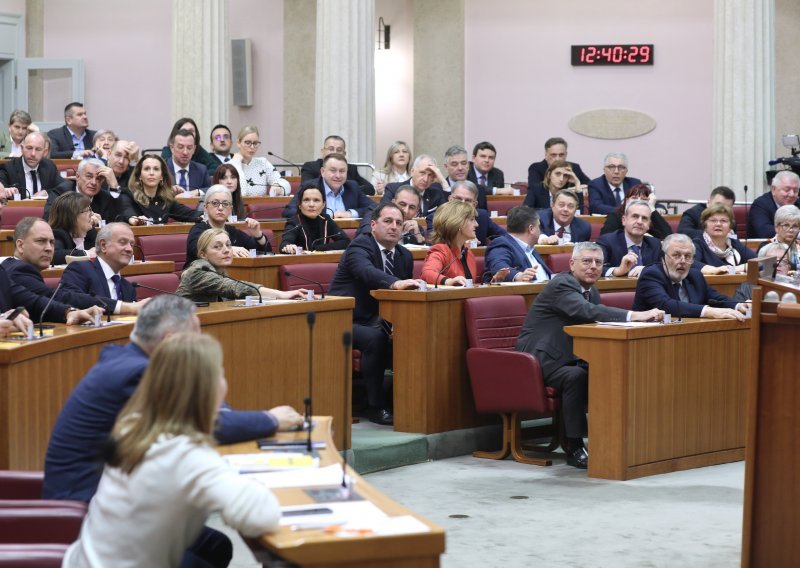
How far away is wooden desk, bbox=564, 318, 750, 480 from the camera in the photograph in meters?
6.20

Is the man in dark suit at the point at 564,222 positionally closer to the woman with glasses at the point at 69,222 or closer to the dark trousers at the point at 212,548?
the woman with glasses at the point at 69,222

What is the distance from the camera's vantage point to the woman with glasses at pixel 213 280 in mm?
6160

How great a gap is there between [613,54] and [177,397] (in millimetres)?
11876

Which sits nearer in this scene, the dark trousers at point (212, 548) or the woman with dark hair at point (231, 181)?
the dark trousers at point (212, 548)

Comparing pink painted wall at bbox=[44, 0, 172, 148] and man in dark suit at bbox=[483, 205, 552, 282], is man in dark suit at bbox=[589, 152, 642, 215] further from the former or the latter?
pink painted wall at bbox=[44, 0, 172, 148]

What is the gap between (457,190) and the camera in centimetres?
848

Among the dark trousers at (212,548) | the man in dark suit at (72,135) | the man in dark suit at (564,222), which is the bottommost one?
the dark trousers at (212,548)

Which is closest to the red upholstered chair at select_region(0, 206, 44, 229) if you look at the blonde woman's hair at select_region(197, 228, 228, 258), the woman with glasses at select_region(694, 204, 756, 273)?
the blonde woman's hair at select_region(197, 228, 228, 258)

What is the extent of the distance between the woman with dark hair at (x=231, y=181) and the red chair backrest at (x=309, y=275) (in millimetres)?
1328

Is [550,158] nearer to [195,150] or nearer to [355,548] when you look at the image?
[195,150]

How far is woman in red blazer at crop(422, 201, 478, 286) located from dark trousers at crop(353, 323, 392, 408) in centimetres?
45

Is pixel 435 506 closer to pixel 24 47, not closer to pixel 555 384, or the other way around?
pixel 555 384

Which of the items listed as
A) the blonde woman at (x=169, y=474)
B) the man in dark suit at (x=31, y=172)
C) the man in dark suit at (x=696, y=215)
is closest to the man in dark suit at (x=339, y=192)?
the man in dark suit at (x=31, y=172)

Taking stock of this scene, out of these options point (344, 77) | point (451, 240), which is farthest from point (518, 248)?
point (344, 77)
